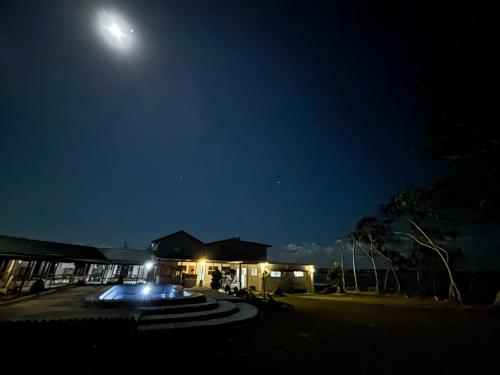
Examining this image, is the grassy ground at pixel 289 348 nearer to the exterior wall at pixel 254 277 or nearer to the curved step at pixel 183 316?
the curved step at pixel 183 316

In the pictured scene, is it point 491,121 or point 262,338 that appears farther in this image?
point 491,121

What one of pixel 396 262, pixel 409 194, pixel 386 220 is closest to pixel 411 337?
pixel 409 194

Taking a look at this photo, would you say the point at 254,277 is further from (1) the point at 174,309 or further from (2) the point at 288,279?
(1) the point at 174,309

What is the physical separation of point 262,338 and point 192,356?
298 cm

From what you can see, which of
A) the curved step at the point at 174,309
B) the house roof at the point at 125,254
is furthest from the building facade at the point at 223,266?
the curved step at the point at 174,309

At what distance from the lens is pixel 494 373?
5.58m

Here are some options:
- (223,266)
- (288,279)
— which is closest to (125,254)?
(223,266)

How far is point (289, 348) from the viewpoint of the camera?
7.13m

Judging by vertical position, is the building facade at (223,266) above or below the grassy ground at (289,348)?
above

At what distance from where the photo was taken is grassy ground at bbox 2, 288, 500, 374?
452 centimetres

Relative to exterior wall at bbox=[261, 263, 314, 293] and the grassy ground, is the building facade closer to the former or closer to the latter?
exterior wall at bbox=[261, 263, 314, 293]

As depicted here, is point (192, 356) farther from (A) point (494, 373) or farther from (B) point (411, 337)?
(B) point (411, 337)

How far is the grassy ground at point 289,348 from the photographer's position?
4523 millimetres

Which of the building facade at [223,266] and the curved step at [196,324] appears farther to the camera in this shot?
the building facade at [223,266]
